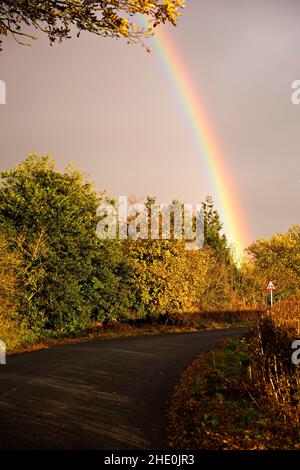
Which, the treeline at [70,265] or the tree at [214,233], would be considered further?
the tree at [214,233]

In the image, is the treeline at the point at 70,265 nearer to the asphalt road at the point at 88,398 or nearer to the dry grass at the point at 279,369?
the asphalt road at the point at 88,398

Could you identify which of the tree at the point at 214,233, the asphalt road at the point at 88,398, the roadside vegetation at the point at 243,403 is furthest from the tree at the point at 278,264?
the roadside vegetation at the point at 243,403

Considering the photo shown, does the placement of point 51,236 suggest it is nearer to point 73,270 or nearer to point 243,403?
point 73,270

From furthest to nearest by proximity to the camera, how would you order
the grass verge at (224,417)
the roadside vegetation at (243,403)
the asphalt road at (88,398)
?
the asphalt road at (88,398) → the roadside vegetation at (243,403) → the grass verge at (224,417)

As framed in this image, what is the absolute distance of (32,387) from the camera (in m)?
12.2

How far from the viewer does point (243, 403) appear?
9.61 meters

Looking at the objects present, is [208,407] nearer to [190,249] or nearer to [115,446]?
[115,446]

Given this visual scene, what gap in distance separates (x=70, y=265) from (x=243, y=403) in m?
19.4

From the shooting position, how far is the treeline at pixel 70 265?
84.4ft

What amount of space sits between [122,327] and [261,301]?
67.5 ft

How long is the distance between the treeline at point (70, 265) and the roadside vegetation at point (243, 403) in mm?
12800

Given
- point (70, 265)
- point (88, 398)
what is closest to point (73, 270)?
point (70, 265)
